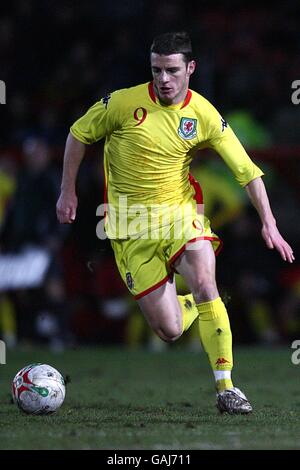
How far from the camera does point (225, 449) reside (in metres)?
5.44

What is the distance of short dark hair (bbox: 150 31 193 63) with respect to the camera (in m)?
7.06

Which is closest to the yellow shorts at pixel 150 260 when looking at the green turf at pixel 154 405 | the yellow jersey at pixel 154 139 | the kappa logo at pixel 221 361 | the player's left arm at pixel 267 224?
the yellow jersey at pixel 154 139

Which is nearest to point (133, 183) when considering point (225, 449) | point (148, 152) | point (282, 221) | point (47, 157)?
point (148, 152)

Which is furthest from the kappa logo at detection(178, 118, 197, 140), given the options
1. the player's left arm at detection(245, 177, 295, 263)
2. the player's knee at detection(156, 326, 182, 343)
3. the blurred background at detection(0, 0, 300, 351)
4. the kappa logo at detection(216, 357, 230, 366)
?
the blurred background at detection(0, 0, 300, 351)

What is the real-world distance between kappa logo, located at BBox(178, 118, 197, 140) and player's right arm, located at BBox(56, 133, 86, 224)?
0.63 metres

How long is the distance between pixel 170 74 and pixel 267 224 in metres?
1.11

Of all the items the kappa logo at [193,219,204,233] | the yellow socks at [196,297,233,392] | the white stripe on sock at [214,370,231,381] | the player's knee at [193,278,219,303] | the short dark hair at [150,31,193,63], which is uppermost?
the short dark hair at [150,31,193,63]

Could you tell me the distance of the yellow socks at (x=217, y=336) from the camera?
7117 millimetres

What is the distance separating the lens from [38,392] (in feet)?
22.5

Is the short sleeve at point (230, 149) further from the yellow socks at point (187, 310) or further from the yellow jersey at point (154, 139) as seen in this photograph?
the yellow socks at point (187, 310)

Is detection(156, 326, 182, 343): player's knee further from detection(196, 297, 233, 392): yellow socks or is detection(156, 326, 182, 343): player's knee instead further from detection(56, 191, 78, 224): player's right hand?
detection(56, 191, 78, 224): player's right hand
